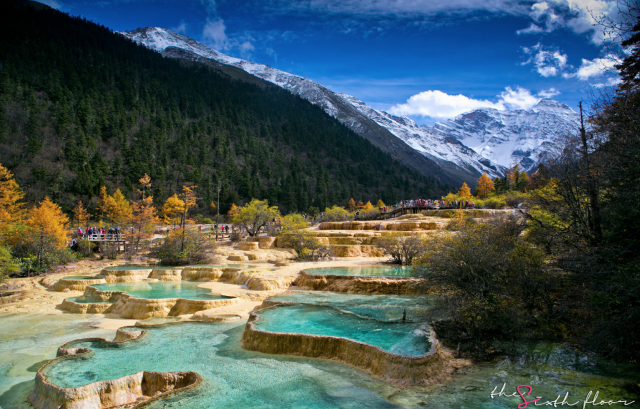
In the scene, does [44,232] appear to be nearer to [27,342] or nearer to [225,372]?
[27,342]

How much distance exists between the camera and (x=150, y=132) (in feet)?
306

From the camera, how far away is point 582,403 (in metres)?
7.03

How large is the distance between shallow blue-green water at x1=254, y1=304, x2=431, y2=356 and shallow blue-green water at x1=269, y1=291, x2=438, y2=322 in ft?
2.72

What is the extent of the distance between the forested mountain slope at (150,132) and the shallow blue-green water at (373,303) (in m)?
50.8

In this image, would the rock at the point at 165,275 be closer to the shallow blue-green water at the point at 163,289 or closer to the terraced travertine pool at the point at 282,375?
the shallow blue-green water at the point at 163,289

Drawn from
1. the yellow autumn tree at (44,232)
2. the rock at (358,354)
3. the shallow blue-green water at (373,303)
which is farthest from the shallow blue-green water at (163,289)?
the yellow autumn tree at (44,232)

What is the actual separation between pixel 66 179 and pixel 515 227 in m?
65.4

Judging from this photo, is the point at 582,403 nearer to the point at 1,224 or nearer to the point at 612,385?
the point at 612,385

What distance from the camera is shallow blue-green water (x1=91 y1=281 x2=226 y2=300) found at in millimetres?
17969

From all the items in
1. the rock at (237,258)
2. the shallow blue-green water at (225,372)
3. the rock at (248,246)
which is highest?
the rock at (248,246)

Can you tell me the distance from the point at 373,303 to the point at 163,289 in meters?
11.8

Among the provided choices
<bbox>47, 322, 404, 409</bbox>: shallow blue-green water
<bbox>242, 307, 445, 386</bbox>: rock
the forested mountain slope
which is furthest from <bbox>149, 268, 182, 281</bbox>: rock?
the forested mountain slope

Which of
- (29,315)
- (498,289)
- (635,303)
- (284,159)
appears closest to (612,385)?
(635,303)

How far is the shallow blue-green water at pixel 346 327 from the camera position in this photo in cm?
1011
